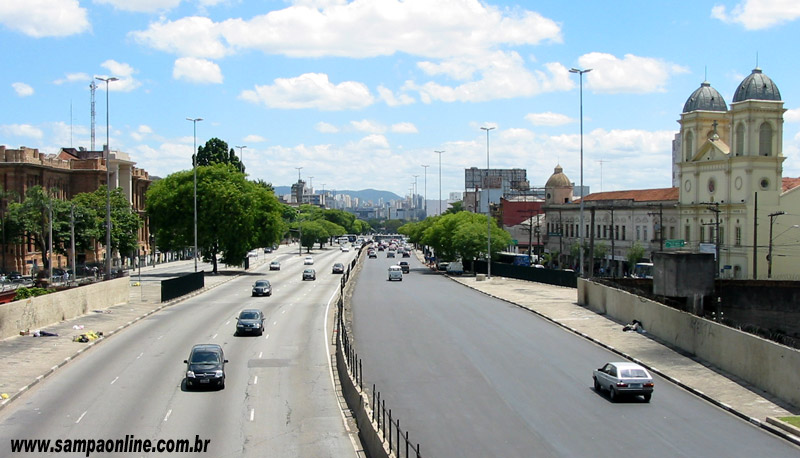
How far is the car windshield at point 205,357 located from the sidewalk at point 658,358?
1462cm

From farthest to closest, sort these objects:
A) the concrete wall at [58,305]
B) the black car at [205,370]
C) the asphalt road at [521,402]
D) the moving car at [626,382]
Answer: the concrete wall at [58,305] < the black car at [205,370] < the moving car at [626,382] < the asphalt road at [521,402]

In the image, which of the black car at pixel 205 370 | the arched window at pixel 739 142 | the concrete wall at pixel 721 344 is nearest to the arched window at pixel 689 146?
the arched window at pixel 739 142

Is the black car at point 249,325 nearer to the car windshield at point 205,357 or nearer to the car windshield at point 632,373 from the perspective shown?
the car windshield at point 205,357

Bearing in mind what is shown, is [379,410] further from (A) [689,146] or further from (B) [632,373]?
(A) [689,146]

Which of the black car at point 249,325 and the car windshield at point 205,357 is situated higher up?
the car windshield at point 205,357

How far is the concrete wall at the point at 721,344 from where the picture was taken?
2823 cm

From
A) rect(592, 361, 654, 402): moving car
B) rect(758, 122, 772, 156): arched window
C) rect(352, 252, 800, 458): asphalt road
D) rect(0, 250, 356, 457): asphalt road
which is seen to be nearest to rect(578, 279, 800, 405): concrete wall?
rect(352, 252, 800, 458): asphalt road

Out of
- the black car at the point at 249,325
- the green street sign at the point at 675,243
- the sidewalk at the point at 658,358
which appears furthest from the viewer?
the green street sign at the point at 675,243

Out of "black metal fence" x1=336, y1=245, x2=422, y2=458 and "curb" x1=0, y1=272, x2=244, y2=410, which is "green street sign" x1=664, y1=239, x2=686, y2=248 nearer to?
"curb" x1=0, y1=272, x2=244, y2=410

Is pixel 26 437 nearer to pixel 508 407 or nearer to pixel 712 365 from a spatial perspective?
pixel 508 407

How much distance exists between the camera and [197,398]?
2750cm

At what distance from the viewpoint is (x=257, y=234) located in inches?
3558

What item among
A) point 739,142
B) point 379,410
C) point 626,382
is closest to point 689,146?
point 739,142

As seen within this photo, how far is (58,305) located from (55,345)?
8.20 meters
